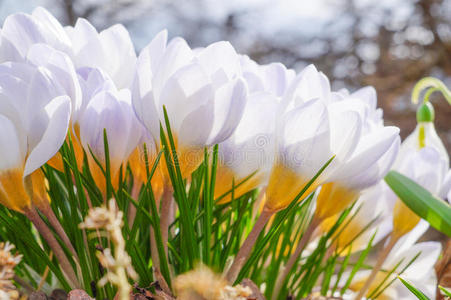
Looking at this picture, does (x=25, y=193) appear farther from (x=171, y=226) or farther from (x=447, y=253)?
(x=447, y=253)

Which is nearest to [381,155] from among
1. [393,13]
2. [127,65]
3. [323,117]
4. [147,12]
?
[323,117]

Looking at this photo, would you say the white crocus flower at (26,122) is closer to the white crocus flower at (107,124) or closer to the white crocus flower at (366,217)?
the white crocus flower at (107,124)

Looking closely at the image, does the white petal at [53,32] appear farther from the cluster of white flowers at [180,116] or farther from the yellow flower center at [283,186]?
the yellow flower center at [283,186]

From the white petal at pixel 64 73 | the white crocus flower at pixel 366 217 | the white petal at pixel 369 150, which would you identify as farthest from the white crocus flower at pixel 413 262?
the white petal at pixel 64 73

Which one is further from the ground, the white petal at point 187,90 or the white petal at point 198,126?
the white petal at point 187,90

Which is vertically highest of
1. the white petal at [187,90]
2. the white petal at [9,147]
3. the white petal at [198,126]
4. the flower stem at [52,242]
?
the white petal at [187,90]

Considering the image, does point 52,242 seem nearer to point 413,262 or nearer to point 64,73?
point 64,73

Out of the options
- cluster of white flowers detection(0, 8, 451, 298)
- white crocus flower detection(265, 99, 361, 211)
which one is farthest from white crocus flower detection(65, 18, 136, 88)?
white crocus flower detection(265, 99, 361, 211)

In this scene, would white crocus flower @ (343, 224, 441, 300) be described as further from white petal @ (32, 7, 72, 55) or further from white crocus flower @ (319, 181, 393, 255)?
white petal @ (32, 7, 72, 55)

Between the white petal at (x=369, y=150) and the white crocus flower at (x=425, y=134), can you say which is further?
the white crocus flower at (x=425, y=134)
